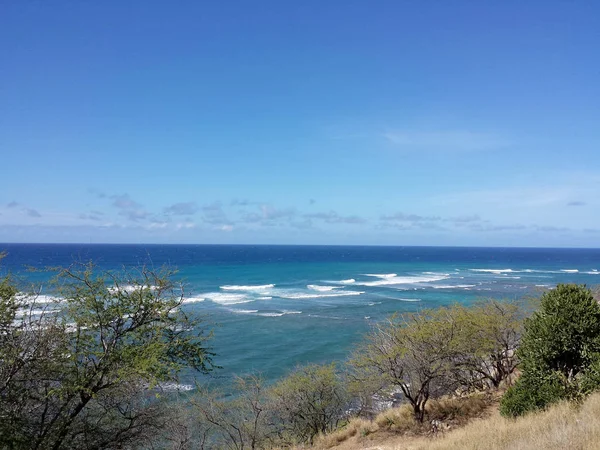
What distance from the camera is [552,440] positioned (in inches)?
290

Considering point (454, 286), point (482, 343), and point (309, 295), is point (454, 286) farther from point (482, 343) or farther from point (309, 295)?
point (482, 343)

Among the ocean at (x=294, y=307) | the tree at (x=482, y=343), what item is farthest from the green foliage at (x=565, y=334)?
the ocean at (x=294, y=307)

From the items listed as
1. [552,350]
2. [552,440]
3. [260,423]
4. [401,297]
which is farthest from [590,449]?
[401,297]

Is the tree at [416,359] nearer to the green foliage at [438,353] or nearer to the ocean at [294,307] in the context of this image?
the green foliage at [438,353]

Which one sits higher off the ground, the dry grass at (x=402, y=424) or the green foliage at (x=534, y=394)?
the green foliage at (x=534, y=394)

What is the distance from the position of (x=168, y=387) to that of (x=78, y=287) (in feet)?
48.4

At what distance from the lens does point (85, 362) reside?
1051 cm

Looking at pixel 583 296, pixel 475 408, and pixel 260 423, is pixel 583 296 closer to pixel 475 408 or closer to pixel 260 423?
pixel 475 408

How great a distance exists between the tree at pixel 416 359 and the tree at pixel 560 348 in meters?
4.65

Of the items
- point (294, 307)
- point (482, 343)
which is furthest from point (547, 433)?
point (294, 307)

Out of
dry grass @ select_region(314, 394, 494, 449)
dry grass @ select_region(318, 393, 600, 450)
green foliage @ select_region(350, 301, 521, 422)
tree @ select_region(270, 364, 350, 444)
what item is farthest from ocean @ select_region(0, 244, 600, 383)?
dry grass @ select_region(314, 394, 494, 449)

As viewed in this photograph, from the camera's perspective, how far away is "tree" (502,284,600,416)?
1077 centimetres

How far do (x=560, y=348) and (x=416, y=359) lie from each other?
242 inches

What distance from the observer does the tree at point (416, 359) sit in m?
16.3
